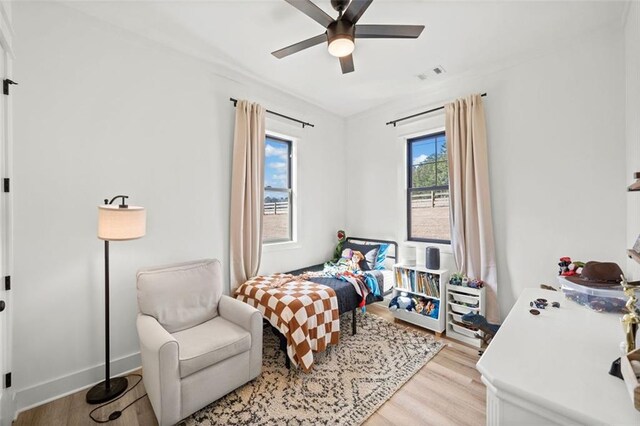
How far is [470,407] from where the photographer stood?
6.08ft

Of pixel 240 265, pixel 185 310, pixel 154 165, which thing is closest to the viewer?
pixel 185 310

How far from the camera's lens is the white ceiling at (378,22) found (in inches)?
79.9

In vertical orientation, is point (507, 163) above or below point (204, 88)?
below

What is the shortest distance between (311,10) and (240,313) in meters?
2.25

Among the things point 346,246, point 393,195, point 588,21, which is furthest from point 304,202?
point 588,21

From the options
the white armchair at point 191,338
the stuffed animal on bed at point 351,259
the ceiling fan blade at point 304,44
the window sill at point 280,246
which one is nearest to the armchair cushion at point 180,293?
the white armchair at point 191,338

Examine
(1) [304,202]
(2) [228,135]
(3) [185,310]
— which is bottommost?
(3) [185,310]

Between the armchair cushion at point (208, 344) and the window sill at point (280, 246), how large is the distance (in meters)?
1.19

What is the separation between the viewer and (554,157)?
250cm

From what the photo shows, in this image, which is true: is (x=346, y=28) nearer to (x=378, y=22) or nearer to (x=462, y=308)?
(x=378, y=22)

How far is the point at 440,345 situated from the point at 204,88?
358cm

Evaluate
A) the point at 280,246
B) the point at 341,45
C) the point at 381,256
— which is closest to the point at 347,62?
the point at 341,45

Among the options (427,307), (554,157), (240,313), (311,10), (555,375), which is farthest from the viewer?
(427,307)

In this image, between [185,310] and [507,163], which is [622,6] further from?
[185,310]
